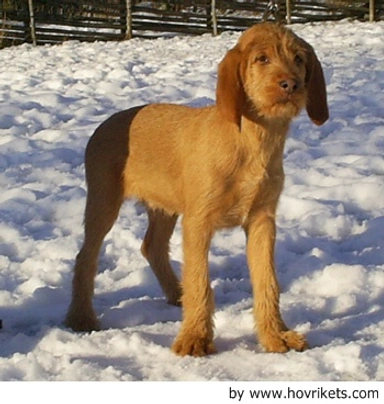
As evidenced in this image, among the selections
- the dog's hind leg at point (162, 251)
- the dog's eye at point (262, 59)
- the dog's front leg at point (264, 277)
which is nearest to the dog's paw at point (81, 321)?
the dog's hind leg at point (162, 251)

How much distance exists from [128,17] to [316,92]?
53.0ft

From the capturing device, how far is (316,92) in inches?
148

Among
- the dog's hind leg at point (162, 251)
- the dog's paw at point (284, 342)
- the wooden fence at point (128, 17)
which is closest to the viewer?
the dog's paw at point (284, 342)

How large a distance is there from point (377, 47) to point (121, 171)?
A: 9444 millimetres

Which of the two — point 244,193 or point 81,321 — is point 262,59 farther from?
point 81,321

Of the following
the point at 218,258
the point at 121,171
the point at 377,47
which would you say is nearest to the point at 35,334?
the point at 121,171

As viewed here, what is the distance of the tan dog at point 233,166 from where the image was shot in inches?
138

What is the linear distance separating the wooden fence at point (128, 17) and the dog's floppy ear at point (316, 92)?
14.2 meters

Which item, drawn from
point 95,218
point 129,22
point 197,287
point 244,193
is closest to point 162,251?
point 95,218

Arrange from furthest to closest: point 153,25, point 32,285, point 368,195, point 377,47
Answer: point 153,25 < point 377,47 < point 368,195 < point 32,285

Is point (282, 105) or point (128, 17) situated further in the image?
point (128, 17)

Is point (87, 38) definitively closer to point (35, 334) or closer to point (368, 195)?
point (368, 195)

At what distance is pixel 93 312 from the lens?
13.7ft

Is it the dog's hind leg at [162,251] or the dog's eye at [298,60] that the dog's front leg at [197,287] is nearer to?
the dog's hind leg at [162,251]
